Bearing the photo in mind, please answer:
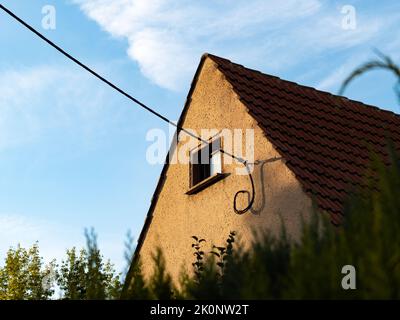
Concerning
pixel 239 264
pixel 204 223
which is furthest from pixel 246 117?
pixel 239 264

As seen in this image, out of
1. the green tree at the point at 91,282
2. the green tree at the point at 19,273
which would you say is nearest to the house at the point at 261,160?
the green tree at the point at 91,282

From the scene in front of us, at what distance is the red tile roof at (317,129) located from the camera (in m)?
9.00

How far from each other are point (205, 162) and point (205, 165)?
56 mm

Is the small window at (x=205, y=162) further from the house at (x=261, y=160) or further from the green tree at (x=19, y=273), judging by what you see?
the green tree at (x=19, y=273)

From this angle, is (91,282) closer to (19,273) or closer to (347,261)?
(347,261)

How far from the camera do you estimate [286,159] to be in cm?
892

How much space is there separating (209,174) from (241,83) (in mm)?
1625

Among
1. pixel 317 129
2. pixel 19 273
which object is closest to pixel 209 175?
pixel 317 129

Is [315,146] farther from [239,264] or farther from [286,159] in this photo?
[239,264]

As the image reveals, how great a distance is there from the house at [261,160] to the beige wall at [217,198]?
0.05 ft

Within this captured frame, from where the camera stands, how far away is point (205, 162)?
36.5 feet
